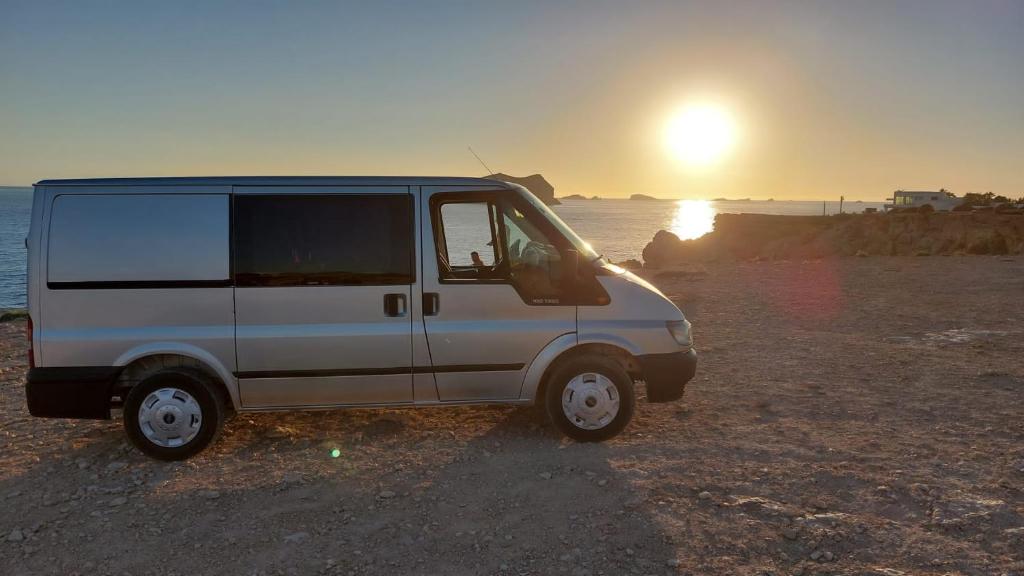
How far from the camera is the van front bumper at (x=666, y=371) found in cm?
566

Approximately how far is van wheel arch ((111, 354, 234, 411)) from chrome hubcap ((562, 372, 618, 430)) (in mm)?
2838

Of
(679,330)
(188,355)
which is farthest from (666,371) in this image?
(188,355)

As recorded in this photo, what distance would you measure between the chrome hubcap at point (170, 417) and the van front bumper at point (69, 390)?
0.33 meters

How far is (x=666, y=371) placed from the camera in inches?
223

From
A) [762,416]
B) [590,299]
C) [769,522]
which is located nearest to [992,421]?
[762,416]

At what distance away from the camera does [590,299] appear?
218 inches

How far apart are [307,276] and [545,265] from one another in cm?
191

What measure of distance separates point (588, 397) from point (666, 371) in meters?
0.71

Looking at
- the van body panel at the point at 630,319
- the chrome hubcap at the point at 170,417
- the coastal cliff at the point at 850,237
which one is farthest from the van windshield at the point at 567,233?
the coastal cliff at the point at 850,237

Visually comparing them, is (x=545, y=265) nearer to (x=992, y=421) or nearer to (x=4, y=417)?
(x=992, y=421)

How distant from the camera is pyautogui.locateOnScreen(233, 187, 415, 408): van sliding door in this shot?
5289 millimetres

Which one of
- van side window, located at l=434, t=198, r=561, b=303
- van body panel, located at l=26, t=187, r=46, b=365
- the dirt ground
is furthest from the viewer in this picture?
van side window, located at l=434, t=198, r=561, b=303

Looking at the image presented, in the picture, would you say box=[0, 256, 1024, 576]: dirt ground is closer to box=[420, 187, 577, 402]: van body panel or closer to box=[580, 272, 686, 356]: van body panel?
box=[420, 187, 577, 402]: van body panel

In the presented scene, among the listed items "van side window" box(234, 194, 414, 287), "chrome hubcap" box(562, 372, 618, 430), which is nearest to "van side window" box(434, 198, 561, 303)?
"van side window" box(234, 194, 414, 287)
